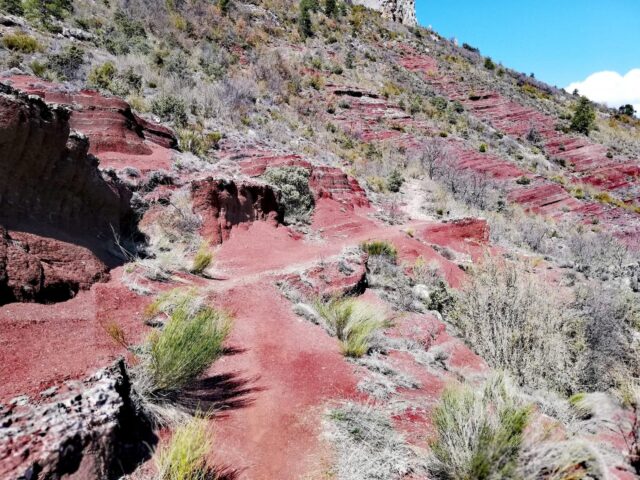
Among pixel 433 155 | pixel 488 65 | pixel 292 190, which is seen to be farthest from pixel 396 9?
pixel 292 190

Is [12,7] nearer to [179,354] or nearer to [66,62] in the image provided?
[66,62]

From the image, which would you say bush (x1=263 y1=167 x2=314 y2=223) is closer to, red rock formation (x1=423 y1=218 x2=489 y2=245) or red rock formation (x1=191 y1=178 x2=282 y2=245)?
red rock formation (x1=191 y1=178 x2=282 y2=245)

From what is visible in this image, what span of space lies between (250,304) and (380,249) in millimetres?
6026

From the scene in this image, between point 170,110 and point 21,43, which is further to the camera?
point 170,110

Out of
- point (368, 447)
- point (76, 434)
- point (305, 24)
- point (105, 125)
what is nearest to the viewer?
point (76, 434)

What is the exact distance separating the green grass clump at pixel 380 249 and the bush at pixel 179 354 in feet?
26.1

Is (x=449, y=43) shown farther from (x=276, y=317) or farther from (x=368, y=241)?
(x=276, y=317)

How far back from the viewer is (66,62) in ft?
50.2

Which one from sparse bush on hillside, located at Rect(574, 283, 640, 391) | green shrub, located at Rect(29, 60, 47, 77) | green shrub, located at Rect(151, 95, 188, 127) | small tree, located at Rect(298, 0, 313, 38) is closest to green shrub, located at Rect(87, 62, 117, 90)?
green shrub, located at Rect(29, 60, 47, 77)

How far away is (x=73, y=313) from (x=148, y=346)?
1.05 metres

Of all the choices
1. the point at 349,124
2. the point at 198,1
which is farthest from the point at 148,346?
the point at 198,1

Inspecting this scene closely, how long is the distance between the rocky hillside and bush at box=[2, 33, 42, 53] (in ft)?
0.25

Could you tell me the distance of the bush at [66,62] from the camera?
14.8 meters

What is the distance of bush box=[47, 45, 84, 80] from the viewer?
48.5 feet
